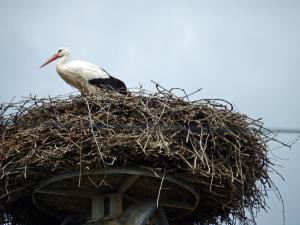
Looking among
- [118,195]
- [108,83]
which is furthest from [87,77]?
[118,195]

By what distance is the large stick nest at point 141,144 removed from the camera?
7.11 metres

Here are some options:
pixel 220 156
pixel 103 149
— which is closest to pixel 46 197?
pixel 103 149

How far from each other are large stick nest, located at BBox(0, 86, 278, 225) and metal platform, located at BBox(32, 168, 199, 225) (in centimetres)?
9

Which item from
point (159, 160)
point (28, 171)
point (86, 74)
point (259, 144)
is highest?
point (86, 74)

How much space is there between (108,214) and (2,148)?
1.17 m

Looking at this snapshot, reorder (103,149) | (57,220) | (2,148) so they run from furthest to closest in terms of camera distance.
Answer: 1. (57,220)
2. (2,148)
3. (103,149)

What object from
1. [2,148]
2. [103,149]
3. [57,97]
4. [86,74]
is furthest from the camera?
[86,74]

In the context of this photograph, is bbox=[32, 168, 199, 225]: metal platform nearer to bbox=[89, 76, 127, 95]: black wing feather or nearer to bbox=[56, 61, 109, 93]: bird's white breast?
bbox=[89, 76, 127, 95]: black wing feather

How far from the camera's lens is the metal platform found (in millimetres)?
7340

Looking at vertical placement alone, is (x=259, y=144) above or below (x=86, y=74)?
below

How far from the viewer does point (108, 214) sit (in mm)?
7648

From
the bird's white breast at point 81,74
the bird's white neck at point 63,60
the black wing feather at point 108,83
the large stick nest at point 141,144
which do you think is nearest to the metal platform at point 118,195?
the large stick nest at point 141,144

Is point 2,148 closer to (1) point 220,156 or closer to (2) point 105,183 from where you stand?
(2) point 105,183

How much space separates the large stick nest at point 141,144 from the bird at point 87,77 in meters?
1.73
